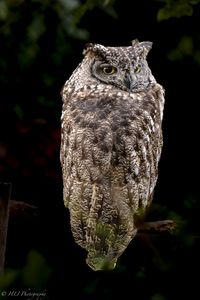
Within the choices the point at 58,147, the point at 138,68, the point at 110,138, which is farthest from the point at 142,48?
the point at 58,147

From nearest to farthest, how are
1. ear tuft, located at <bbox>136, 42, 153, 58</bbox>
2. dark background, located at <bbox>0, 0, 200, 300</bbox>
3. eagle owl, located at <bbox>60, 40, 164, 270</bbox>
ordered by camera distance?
dark background, located at <bbox>0, 0, 200, 300</bbox>, eagle owl, located at <bbox>60, 40, 164, 270</bbox>, ear tuft, located at <bbox>136, 42, 153, 58</bbox>

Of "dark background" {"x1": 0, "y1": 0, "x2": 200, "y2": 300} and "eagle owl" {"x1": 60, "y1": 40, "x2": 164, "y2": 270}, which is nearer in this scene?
"dark background" {"x1": 0, "y1": 0, "x2": 200, "y2": 300}

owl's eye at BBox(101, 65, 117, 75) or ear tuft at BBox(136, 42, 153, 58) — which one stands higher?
ear tuft at BBox(136, 42, 153, 58)

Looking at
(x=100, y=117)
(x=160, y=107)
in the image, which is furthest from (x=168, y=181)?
(x=100, y=117)

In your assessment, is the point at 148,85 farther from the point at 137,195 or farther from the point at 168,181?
the point at 168,181

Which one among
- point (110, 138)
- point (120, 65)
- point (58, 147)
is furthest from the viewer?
point (58, 147)

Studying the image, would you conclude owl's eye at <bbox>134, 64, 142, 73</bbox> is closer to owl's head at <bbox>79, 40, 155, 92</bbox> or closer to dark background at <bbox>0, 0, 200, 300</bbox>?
owl's head at <bbox>79, 40, 155, 92</bbox>

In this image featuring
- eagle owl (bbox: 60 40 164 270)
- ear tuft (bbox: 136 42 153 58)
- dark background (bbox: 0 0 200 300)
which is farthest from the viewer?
ear tuft (bbox: 136 42 153 58)

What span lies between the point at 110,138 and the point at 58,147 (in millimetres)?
501

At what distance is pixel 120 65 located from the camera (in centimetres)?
227

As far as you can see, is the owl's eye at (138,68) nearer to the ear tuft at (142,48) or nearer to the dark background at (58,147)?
the ear tuft at (142,48)

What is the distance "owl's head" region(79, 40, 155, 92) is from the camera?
2244 mm

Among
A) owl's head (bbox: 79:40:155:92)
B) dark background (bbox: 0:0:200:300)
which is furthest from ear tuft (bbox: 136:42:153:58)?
dark background (bbox: 0:0:200:300)

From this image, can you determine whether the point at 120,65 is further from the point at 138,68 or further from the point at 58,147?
the point at 58,147
